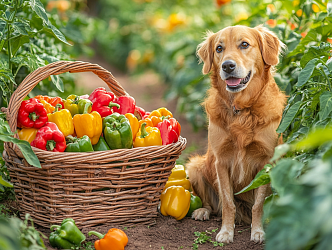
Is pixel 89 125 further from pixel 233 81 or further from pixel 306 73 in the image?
pixel 306 73

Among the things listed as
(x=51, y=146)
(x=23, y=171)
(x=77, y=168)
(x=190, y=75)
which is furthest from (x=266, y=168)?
(x=190, y=75)

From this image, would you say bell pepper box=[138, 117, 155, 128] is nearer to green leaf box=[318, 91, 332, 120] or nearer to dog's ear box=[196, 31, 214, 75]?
dog's ear box=[196, 31, 214, 75]

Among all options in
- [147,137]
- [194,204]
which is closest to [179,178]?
[194,204]

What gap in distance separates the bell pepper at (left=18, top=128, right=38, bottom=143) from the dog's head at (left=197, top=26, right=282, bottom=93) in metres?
1.40

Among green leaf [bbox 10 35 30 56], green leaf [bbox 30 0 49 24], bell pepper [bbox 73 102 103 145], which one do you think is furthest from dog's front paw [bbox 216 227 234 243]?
green leaf [bbox 10 35 30 56]

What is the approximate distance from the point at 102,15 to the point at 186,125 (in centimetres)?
1178

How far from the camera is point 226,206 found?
2654 millimetres

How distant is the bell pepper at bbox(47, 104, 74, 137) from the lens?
96.7 inches

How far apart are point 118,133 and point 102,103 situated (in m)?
0.37

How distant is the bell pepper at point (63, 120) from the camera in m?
2.46

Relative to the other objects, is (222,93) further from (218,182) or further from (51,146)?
(51,146)

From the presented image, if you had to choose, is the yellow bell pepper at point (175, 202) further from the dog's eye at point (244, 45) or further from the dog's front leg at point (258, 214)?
the dog's eye at point (244, 45)

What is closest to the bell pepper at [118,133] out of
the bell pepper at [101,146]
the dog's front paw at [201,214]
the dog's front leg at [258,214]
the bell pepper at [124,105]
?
the bell pepper at [101,146]

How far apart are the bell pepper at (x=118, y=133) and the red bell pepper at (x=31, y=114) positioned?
0.44 meters
